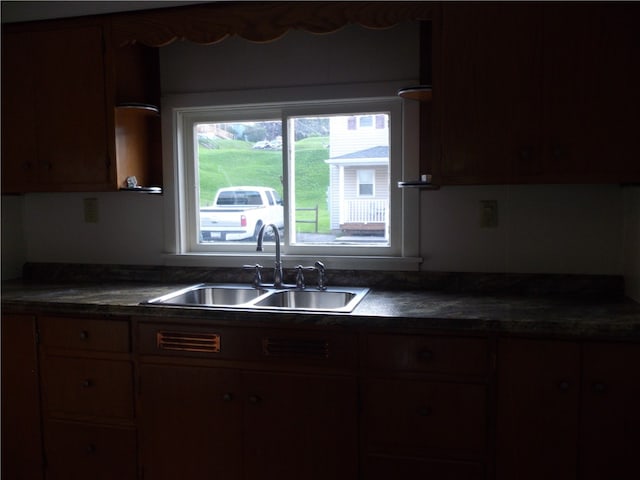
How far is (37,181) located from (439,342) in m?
2.00

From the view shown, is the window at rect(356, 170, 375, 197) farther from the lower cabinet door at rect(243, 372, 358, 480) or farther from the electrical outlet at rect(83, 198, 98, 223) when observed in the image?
the electrical outlet at rect(83, 198, 98, 223)

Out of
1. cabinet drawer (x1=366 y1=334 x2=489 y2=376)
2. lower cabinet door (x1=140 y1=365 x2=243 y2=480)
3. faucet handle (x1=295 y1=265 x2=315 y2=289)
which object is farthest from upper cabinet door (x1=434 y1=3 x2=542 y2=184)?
lower cabinet door (x1=140 y1=365 x2=243 y2=480)

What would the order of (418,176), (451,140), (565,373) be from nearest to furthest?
(565,373) → (451,140) → (418,176)

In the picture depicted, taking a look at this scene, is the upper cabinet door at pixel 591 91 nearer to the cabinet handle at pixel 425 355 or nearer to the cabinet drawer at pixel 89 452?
the cabinet handle at pixel 425 355

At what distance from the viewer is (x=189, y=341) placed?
2047mm

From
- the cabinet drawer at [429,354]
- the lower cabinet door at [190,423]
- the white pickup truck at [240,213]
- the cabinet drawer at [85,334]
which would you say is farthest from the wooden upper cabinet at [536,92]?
the cabinet drawer at [85,334]

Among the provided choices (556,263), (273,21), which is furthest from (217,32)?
(556,263)

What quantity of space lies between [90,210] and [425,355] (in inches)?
76.5

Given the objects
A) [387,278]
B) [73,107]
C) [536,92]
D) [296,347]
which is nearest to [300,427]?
[296,347]

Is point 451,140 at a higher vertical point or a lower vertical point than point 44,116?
lower

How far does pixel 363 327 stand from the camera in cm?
188

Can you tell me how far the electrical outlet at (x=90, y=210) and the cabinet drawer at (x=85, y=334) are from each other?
29.2 inches

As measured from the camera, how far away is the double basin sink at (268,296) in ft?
7.56

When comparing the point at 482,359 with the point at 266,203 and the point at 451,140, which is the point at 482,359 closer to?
the point at 451,140
